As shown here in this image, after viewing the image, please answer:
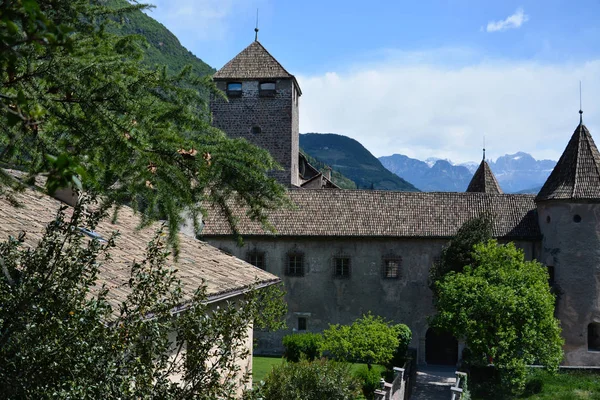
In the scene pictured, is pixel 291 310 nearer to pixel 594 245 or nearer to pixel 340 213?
pixel 340 213

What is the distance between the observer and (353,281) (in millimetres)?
31172

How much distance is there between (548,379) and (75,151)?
23.9 metres

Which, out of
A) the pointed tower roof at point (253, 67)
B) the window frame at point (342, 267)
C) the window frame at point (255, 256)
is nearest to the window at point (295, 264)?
the window frame at point (255, 256)

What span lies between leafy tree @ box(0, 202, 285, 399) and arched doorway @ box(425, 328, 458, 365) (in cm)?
2599

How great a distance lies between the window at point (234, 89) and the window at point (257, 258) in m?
10.6

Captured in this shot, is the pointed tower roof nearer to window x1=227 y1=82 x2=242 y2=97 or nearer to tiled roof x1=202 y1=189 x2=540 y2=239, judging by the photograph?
window x1=227 y1=82 x2=242 y2=97

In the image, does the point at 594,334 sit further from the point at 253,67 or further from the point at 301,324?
the point at 253,67

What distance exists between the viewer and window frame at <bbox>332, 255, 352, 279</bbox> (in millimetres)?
31219

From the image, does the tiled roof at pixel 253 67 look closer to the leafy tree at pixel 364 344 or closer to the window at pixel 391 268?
→ the window at pixel 391 268

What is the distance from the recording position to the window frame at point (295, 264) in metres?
31.4

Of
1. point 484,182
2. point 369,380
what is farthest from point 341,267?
point 484,182

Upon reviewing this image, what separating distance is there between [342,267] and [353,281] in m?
0.80

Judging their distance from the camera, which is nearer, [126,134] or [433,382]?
Result: [126,134]

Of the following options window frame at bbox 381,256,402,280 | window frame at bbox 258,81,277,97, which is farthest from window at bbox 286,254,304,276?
window frame at bbox 258,81,277,97
